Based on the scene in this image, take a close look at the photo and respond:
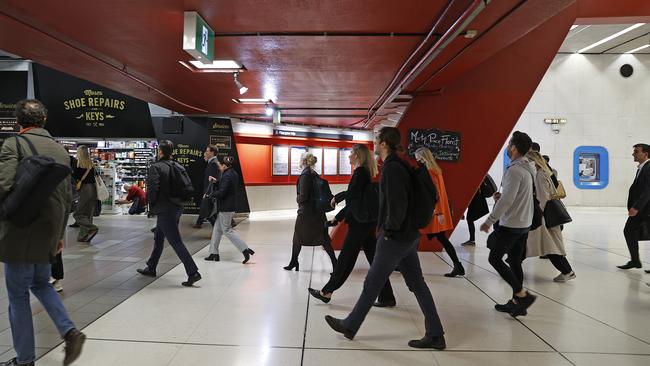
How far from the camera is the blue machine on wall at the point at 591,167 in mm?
14391

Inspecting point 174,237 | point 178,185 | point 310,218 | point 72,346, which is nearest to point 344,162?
point 310,218


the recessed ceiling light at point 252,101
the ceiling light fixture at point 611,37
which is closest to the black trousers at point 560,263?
the recessed ceiling light at point 252,101

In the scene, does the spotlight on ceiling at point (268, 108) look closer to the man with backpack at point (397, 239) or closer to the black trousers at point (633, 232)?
the man with backpack at point (397, 239)

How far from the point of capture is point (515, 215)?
11.9 ft

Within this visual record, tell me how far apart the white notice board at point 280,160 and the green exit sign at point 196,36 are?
7.92 m

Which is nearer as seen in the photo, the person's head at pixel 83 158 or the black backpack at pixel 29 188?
the black backpack at pixel 29 188

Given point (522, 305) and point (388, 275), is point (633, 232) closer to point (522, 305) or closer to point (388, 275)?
point (522, 305)

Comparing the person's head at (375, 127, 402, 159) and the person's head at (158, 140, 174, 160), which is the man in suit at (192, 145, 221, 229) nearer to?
the person's head at (158, 140, 174, 160)

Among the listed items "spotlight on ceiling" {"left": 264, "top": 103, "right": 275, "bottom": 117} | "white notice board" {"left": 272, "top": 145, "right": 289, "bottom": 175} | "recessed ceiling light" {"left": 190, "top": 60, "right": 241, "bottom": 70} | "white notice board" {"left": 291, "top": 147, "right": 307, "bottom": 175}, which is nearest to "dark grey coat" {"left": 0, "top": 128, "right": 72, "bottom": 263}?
"recessed ceiling light" {"left": 190, "top": 60, "right": 241, "bottom": 70}

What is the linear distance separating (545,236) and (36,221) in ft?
16.1

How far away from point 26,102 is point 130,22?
2088 mm

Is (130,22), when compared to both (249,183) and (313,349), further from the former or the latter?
(249,183)

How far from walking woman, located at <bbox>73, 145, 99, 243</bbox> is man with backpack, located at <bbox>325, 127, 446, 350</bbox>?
5.74 metres

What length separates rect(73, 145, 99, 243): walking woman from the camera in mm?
7008
